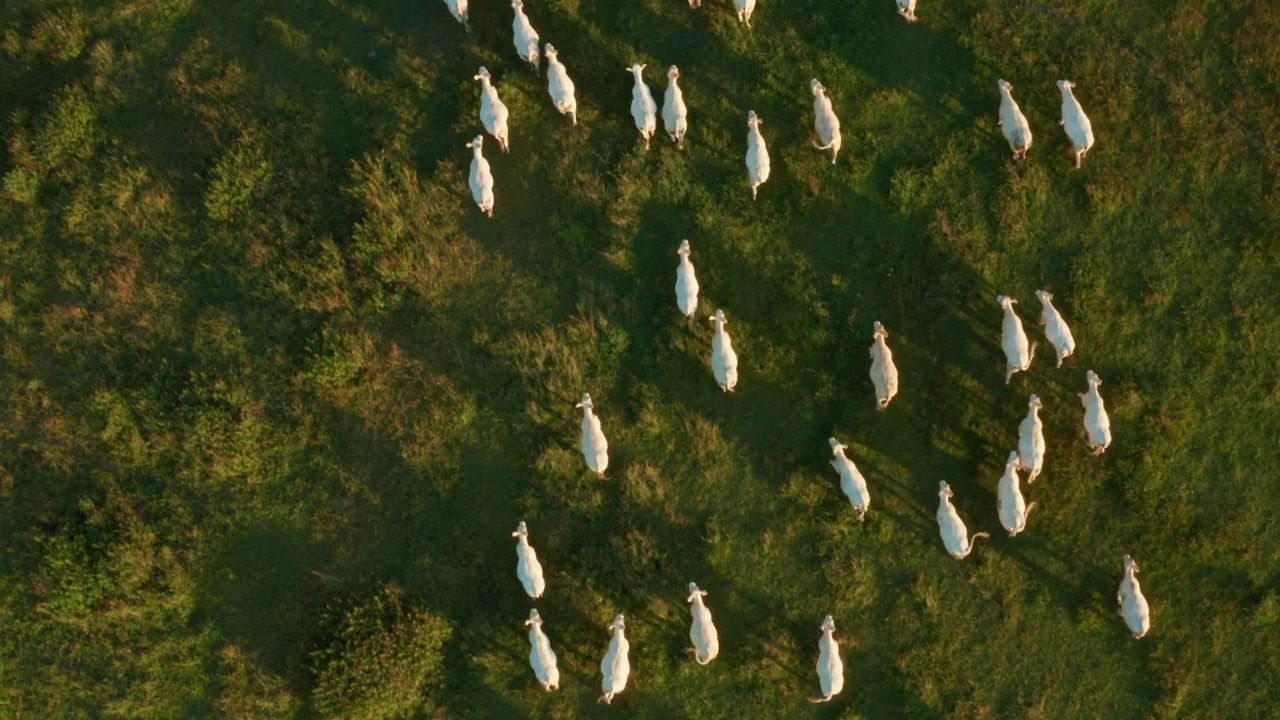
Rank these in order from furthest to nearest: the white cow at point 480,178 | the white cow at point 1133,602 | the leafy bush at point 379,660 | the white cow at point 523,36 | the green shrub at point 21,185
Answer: the green shrub at point 21,185 → the white cow at point 523,36 → the white cow at point 480,178 → the leafy bush at point 379,660 → the white cow at point 1133,602

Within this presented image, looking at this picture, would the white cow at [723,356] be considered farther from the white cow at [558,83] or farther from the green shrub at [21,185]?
the green shrub at [21,185]

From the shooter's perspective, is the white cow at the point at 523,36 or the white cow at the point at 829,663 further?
the white cow at the point at 523,36

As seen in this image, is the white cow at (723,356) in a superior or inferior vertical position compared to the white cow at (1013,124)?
inferior

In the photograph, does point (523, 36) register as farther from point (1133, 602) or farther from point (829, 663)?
point (1133, 602)

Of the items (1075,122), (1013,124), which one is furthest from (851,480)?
(1075,122)

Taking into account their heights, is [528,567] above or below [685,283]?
below

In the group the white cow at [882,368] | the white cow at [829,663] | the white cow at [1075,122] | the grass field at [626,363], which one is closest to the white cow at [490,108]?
→ the grass field at [626,363]

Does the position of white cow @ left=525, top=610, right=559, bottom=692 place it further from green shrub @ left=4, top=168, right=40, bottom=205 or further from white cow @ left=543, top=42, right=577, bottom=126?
green shrub @ left=4, top=168, right=40, bottom=205

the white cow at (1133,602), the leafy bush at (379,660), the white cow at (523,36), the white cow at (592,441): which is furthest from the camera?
the white cow at (523,36)
